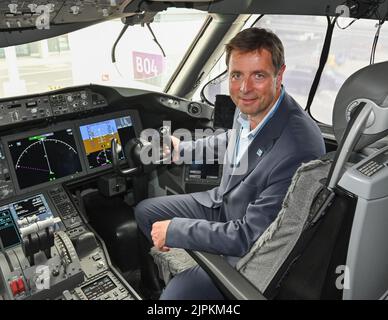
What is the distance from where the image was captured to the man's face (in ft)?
4.49

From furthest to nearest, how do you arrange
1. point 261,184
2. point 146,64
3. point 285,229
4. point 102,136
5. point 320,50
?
point 146,64 → point 320,50 → point 102,136 → point 261,184 → point 285,229

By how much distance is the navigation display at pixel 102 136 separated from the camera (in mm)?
2156

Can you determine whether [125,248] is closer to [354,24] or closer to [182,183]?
[182,183]

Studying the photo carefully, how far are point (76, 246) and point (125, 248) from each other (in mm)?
343

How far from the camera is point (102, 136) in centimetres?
221

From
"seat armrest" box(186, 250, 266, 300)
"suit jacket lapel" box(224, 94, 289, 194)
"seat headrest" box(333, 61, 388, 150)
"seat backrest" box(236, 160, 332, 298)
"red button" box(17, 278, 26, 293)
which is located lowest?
"red button" box(17, 278, 26, 293)

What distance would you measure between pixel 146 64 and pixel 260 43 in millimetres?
1458

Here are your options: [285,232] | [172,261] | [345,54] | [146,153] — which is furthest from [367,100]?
[345,54]

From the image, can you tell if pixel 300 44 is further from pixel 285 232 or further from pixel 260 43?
pixel 285 232

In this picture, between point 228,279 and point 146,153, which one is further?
point 146,153

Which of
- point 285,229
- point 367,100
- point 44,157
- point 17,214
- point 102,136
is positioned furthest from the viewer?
point 102,136

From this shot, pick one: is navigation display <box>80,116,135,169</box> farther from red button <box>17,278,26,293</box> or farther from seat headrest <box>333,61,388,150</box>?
seat headrest <box>333,61,388,150</box>

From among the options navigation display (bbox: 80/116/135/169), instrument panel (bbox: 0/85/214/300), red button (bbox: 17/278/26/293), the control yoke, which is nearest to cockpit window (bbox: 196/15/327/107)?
instrument panel (bbox: 0/85/214/300)
